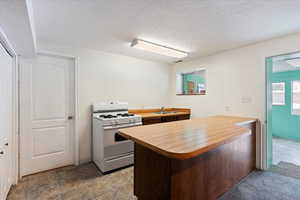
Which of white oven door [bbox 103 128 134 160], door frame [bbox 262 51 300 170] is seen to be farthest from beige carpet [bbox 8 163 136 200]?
door frame [bbox 262 51 300 170]

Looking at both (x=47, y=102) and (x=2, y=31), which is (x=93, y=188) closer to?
(x=47, y=102)

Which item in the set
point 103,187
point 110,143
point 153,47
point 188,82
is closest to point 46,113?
point 110,143

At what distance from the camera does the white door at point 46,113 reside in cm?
250

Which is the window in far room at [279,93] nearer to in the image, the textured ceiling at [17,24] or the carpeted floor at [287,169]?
the carpeted floor at [287,169]

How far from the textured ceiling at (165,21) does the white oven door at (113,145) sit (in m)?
1.61

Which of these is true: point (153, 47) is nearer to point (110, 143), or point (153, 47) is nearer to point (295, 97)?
point (110, 143)

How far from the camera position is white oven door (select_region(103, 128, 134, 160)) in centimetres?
256

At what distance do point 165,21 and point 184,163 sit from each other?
1.71 metres

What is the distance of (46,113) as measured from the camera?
268 cm

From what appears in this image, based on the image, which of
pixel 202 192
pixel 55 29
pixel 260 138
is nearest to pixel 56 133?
pixel 55 29

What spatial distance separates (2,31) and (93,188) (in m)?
2.20

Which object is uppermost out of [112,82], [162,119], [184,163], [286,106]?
[112,82]

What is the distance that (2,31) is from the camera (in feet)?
5.00

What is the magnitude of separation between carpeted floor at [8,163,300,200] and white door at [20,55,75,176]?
0.27 metres
